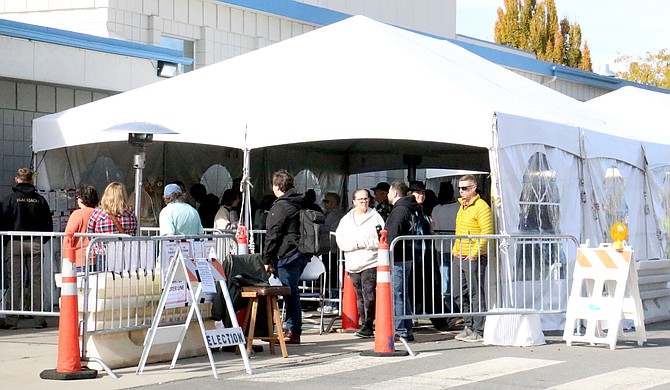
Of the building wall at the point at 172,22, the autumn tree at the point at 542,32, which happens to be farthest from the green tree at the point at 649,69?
the building wall at the point at 172,22

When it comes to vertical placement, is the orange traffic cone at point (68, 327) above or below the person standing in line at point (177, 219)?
below

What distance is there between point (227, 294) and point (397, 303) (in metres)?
2.49

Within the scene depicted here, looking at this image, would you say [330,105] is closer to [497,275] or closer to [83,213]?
[497,275]

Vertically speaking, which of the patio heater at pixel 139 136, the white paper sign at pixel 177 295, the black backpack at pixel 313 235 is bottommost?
the white paper sign at pixel 177 295

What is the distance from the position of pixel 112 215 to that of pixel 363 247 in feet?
9.26

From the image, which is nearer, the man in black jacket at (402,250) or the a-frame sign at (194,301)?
the a-frame sign at (194,301)

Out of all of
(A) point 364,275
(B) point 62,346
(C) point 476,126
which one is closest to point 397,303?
(A) point 364,275

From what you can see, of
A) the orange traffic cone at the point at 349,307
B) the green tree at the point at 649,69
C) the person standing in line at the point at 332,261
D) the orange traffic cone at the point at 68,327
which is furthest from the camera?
the green tree at the point at 649,69

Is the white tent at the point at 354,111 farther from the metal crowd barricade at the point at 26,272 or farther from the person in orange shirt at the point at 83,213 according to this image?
the metal crowd barricade at the point at 26,272

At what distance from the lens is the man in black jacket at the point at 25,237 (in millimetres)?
13898

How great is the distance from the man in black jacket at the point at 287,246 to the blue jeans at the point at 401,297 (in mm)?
1009

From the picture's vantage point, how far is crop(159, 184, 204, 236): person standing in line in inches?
493

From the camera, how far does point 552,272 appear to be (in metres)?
14.2

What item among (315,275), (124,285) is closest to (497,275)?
(315,275)
